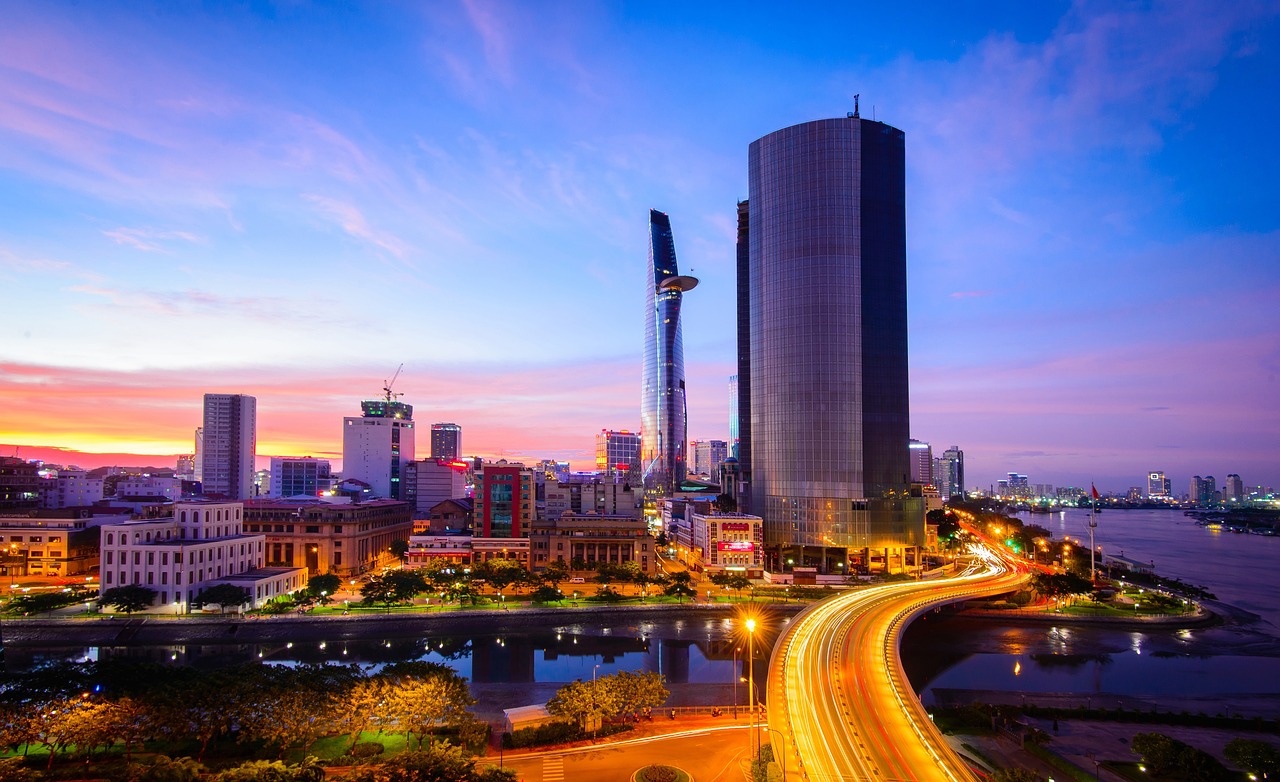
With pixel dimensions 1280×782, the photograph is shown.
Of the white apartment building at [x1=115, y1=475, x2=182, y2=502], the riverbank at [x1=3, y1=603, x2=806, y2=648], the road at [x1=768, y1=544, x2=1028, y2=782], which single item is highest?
the white apartment building at [x1=115, y1=475, x2=182, y2=502]

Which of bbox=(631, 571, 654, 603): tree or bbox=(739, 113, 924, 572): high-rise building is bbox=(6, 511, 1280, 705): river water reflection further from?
bbox=(739, 113, 924, 572): high-rise building

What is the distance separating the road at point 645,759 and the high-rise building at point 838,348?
263 feet

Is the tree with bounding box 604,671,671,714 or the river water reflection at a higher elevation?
the tree with bounding box 604,671,671,714

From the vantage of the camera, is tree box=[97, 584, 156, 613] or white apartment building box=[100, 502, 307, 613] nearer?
tree box=[97, 584, 156, 613]

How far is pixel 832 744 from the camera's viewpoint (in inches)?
1368

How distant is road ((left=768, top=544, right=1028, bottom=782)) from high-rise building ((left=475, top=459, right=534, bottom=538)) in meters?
51.2

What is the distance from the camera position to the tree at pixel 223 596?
2874 inches

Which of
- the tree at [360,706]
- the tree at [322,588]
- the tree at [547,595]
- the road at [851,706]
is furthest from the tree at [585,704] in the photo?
the tree at [322,588]

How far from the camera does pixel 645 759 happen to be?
3541cm

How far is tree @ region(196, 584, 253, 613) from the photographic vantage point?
73.0m

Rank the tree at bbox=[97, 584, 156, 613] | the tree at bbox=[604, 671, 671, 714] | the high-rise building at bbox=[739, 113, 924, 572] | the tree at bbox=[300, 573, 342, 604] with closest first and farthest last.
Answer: the tree at bbox=[604, 671, 671, 714] < the tree at bbox=[97, 584, 156, 613] < the tree at bbox=[300, 573, 342, 604] < the high-rise building at bbox=[739, 113, 924, 572]

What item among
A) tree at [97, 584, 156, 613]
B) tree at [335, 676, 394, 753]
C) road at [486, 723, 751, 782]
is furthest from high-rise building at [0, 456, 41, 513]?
road at [486, 723, 751, 782]

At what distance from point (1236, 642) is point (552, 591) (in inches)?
2921

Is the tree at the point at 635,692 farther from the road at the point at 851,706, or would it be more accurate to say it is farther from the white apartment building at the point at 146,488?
the white apartment building at the point at 146,488
